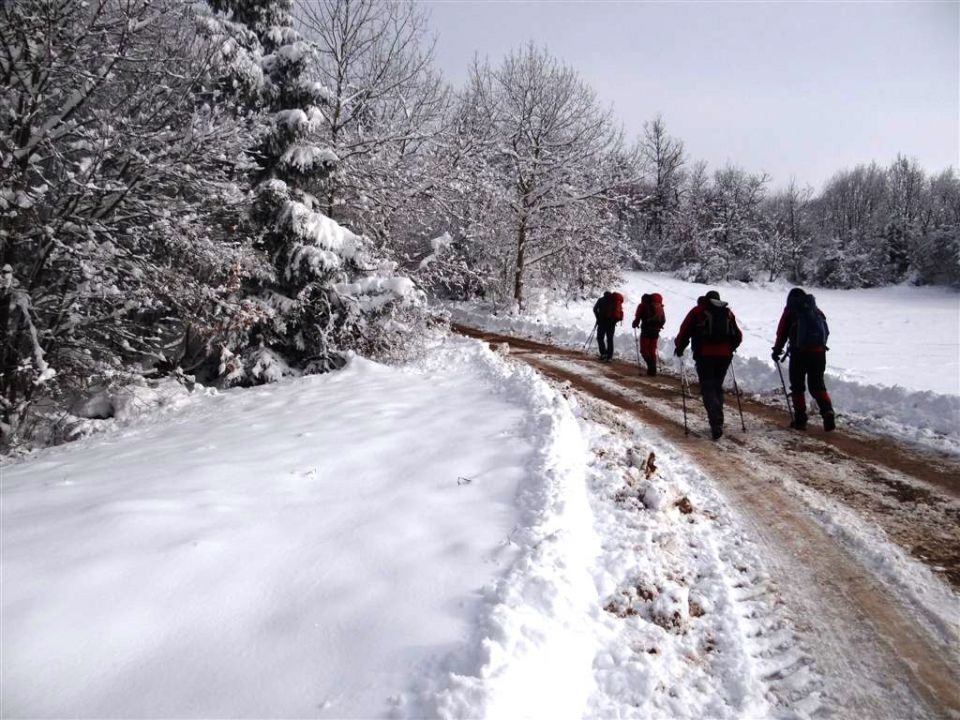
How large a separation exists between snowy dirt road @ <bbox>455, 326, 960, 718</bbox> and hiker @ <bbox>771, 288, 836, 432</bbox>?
282 millimetres

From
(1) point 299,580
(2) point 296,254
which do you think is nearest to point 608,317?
(2) point 296,254

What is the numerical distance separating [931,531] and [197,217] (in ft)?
31.0

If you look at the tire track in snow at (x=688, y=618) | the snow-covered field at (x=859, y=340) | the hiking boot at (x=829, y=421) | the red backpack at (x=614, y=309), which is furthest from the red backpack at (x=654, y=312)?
the tire track in snow at (x=688, y=618)

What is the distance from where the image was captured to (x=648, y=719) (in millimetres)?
2631

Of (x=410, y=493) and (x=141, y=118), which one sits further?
(x=141, y=118)

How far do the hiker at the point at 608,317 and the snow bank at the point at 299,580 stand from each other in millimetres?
8384

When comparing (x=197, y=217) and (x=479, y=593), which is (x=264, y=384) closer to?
(x=197, y=217)

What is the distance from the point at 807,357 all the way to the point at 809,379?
0.31m

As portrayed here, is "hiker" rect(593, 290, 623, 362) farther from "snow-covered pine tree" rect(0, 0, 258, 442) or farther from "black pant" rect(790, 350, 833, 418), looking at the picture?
"snow-covered pine tree" rect(0, 0, 258, 442)

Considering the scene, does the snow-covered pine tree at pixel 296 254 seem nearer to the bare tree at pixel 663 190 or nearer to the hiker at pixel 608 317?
the hiker at pixel 608 317

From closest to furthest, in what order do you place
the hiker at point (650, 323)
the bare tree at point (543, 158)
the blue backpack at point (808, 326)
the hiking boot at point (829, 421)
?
the hiking boot at point (829, 421) < the blue backpack at point (808, 326) < the hiker at point (650, 323) < the bare tree at point (543, 158)

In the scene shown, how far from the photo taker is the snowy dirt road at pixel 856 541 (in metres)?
2.94

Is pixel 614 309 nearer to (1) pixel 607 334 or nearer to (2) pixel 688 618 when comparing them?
(1) pixel 607 334

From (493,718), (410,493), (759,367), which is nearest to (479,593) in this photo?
(493,718)
